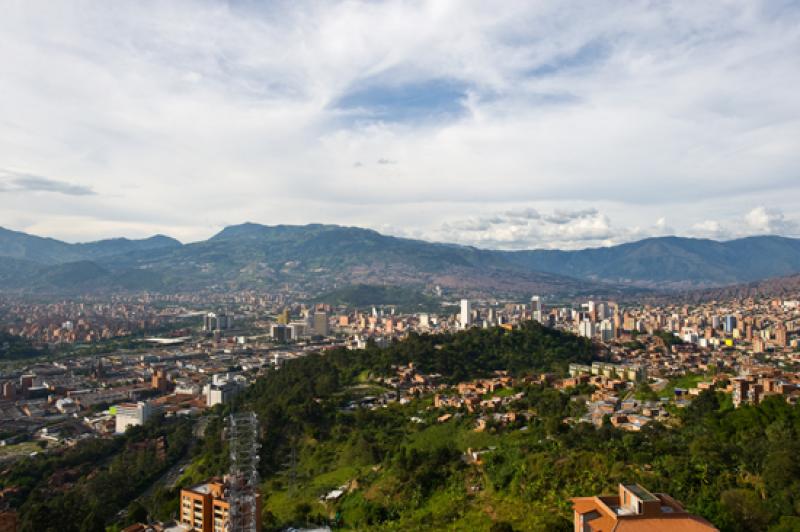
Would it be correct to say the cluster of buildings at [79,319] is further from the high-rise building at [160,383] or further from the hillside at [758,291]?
the hillside at [758,291]

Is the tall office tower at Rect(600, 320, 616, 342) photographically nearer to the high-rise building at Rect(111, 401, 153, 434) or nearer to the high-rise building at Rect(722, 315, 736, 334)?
the high-rise building at Rect(722, 315, 736, 334)

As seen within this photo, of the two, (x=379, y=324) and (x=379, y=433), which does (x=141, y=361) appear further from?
(x=379, y=433)

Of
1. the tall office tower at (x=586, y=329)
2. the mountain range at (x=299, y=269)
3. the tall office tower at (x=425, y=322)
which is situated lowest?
the tall office tower at (x=425, y=322)

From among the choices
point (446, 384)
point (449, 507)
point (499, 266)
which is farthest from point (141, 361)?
point (499, 266)

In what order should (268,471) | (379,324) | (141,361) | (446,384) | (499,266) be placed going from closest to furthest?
(268,471) < (446,384) < (141,361) < (379,324) < (499,266)

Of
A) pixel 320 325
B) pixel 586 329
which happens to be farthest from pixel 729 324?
pixel 320 325

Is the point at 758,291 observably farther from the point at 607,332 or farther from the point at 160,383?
the point at 160,383

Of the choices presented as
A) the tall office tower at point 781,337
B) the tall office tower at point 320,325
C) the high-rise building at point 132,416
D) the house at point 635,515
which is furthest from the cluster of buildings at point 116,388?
the tall office tower at point 781,337

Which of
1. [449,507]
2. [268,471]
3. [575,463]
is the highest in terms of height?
[575,463]

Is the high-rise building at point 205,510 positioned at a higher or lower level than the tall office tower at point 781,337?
lower
